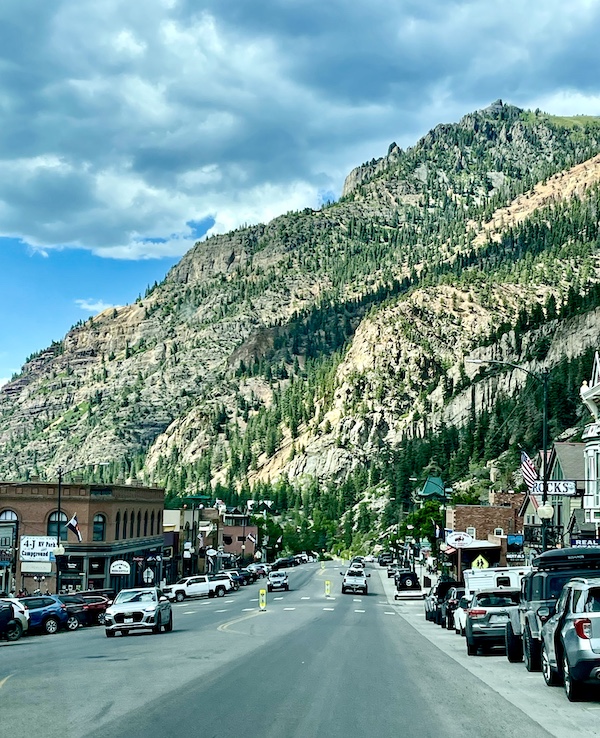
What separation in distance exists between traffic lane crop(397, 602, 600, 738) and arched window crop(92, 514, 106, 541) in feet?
149

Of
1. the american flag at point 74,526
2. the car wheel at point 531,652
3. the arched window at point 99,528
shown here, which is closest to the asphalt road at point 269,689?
the car wheel at point 531,652

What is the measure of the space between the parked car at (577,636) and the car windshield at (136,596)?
65.4ft

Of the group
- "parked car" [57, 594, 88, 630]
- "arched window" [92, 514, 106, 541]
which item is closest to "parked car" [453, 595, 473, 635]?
"parked car" [57, 594, 88, 630]

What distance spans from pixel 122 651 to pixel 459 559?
154 ft

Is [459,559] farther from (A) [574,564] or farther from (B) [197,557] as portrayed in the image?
(A) [574,564]

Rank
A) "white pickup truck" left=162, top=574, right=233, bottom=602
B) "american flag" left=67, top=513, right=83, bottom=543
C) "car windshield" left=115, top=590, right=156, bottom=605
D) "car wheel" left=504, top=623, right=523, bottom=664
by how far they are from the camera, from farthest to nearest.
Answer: "white pickup truck" left=162, top=574, right=233, bottom=602 → "american flag" left=67, top=513, right=83, bottom=543 → "car windshield" left=115, top=590, right=156, bottom=605 → "car wheel" left=504, top=623, right=523, bottom=664

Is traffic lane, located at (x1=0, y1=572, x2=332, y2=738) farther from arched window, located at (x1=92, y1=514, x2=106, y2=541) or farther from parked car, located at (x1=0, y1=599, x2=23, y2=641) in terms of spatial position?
arched window, located at (x1=92, y1=514, x2=106, y2=541)

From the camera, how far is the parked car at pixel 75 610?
40938mm

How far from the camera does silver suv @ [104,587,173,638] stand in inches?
1266

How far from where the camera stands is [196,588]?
6825 cm

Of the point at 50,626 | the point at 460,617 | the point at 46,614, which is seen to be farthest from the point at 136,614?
the point at 460,617

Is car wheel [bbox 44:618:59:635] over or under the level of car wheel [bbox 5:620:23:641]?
under

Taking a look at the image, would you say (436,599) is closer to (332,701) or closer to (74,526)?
(332,701)

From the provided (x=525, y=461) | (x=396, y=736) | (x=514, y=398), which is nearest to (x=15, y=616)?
(x=525, y=461)
